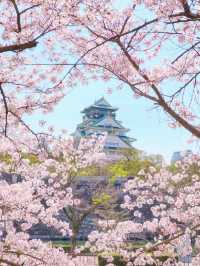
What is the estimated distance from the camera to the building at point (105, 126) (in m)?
52.6

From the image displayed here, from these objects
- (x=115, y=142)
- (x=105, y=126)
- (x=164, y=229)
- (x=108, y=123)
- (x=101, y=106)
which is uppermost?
(x=101, y=106)

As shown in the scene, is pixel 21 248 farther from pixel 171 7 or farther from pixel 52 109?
pixel 171 7

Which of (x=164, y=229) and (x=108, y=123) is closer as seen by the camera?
(x=164, y=229)

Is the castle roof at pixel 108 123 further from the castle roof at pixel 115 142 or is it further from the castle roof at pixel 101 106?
the castle roof at pixel 115 142

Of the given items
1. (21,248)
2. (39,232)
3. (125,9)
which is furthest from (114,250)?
(39,232)

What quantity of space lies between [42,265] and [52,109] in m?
2.22

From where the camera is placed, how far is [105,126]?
184ft

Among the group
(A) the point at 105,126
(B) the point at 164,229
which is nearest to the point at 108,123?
(A) the point at 105,126

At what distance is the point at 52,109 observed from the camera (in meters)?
7.45

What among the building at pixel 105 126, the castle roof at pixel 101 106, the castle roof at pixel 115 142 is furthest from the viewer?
the castle roof at pixel 101 106

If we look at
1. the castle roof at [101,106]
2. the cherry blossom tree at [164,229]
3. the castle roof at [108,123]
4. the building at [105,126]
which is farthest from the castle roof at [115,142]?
the cherry blossom tree at [164,229]

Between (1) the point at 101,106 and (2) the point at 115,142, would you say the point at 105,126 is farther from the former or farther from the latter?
Result: (1) the point at 101,106

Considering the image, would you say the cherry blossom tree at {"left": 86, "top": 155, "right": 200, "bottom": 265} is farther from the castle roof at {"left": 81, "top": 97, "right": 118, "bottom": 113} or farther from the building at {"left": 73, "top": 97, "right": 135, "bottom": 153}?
the castle roof at {"left": 81, "top": 97, "right": 118, "bottom": 113}

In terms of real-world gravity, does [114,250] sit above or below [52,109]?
below
